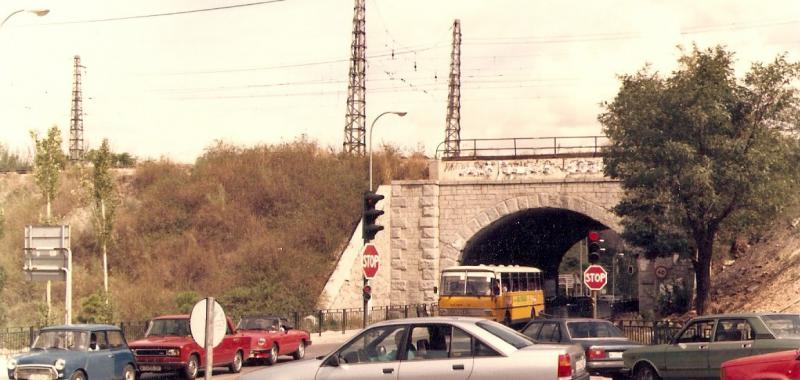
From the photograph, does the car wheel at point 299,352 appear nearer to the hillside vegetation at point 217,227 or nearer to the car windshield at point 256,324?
the car windshield at point 256,324

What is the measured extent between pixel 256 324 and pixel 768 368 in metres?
17.8

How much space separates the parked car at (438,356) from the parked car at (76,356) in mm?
7830

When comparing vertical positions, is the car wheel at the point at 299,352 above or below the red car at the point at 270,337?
below

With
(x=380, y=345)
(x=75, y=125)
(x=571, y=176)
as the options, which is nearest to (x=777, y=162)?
(x=571, y=176)

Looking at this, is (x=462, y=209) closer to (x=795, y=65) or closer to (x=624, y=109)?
(x=624, y=109)

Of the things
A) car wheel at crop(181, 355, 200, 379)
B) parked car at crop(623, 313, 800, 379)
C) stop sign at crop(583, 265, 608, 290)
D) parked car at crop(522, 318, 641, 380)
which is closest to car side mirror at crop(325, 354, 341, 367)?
→ parked car at crop(623, 313, 800, 379)

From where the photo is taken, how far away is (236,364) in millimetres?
25656

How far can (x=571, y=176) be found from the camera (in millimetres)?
50344

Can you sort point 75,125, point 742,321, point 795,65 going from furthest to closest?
1. point 75,125
2. point 795,65
3. point 742,321

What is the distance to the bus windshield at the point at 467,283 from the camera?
39.5 m

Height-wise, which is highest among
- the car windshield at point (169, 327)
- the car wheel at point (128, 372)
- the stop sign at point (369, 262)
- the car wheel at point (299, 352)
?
the stop sign at point (369, 262)

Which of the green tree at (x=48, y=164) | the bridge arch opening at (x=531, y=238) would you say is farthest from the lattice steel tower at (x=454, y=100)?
the green tree at (x=48, y=164)

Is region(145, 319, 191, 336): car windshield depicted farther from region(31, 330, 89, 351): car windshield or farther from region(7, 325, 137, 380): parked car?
region(31, 330, 89, 351): car windshield

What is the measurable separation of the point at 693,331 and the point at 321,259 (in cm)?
3506
